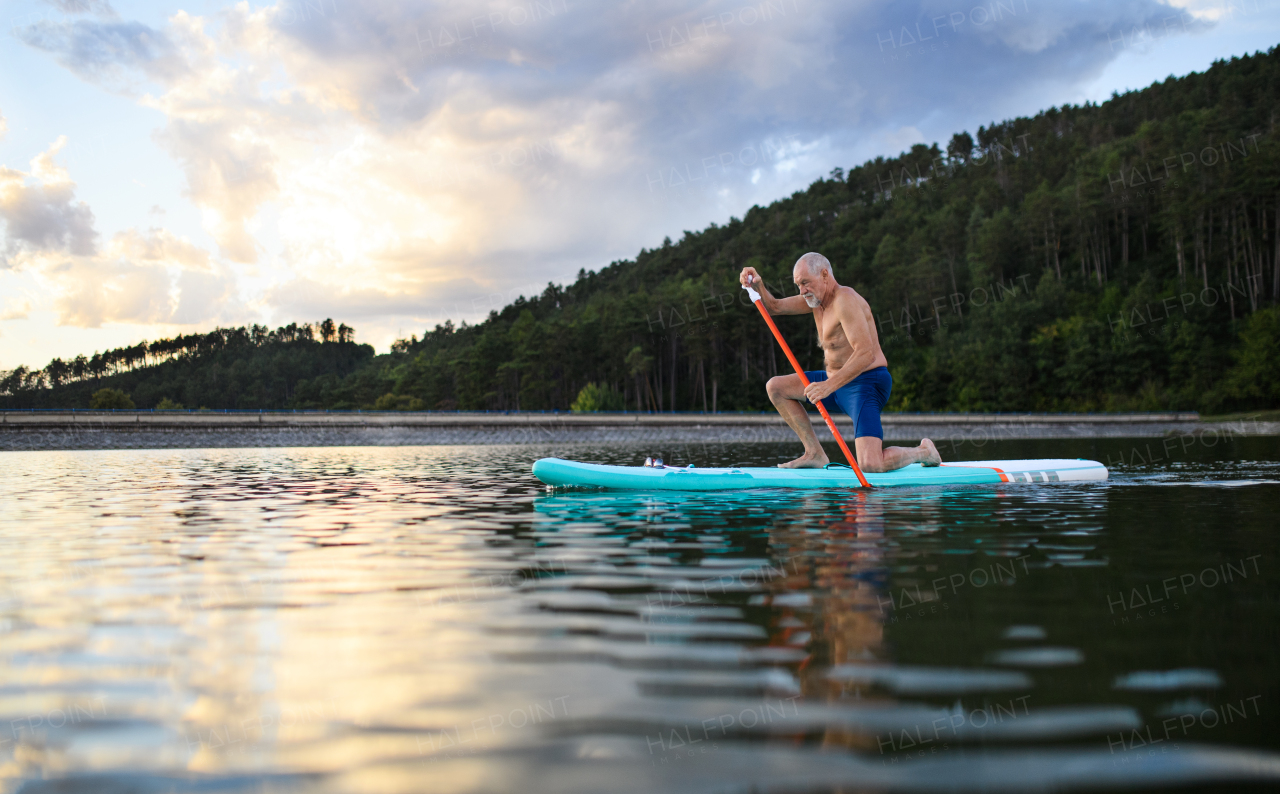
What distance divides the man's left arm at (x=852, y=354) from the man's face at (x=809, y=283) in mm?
310

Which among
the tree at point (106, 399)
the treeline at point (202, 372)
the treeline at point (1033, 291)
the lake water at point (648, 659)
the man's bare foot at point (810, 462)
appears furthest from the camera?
the treeline at point (202, 372)

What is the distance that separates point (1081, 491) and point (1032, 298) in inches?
2915

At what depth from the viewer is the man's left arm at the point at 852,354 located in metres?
8.67

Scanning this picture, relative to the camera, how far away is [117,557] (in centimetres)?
527

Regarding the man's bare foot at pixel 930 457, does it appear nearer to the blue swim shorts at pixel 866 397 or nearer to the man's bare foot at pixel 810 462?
the blue swim shorts at pixel 866 397

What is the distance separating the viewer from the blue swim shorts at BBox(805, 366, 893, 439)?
8875 mm

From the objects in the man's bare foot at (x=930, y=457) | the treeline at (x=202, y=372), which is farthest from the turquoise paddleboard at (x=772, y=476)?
the treeline at (x=202, y=372)

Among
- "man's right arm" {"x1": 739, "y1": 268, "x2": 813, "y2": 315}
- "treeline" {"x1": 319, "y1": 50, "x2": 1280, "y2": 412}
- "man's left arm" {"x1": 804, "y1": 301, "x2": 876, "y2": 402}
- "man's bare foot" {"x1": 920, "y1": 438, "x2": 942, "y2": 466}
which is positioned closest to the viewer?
"man's left arm" {"x1": 804, "y1": 301, "x2": 876, "y2": 402}

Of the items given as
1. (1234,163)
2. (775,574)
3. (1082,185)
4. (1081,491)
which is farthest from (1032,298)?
(775,574)

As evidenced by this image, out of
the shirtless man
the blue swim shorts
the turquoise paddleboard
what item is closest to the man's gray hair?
the shirtless man

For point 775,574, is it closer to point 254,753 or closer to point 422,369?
point 254,753

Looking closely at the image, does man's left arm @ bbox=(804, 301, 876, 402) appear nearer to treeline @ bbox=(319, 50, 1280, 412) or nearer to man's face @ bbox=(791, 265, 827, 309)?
man's face @ bbox=(791, 265, 827, 309)

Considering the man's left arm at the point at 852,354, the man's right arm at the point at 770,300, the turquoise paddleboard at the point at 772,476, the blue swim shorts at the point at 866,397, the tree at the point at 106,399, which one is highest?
the tree at the point at 106,399

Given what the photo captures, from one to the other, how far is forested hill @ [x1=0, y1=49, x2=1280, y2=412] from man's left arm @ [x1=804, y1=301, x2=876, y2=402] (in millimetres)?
58178
